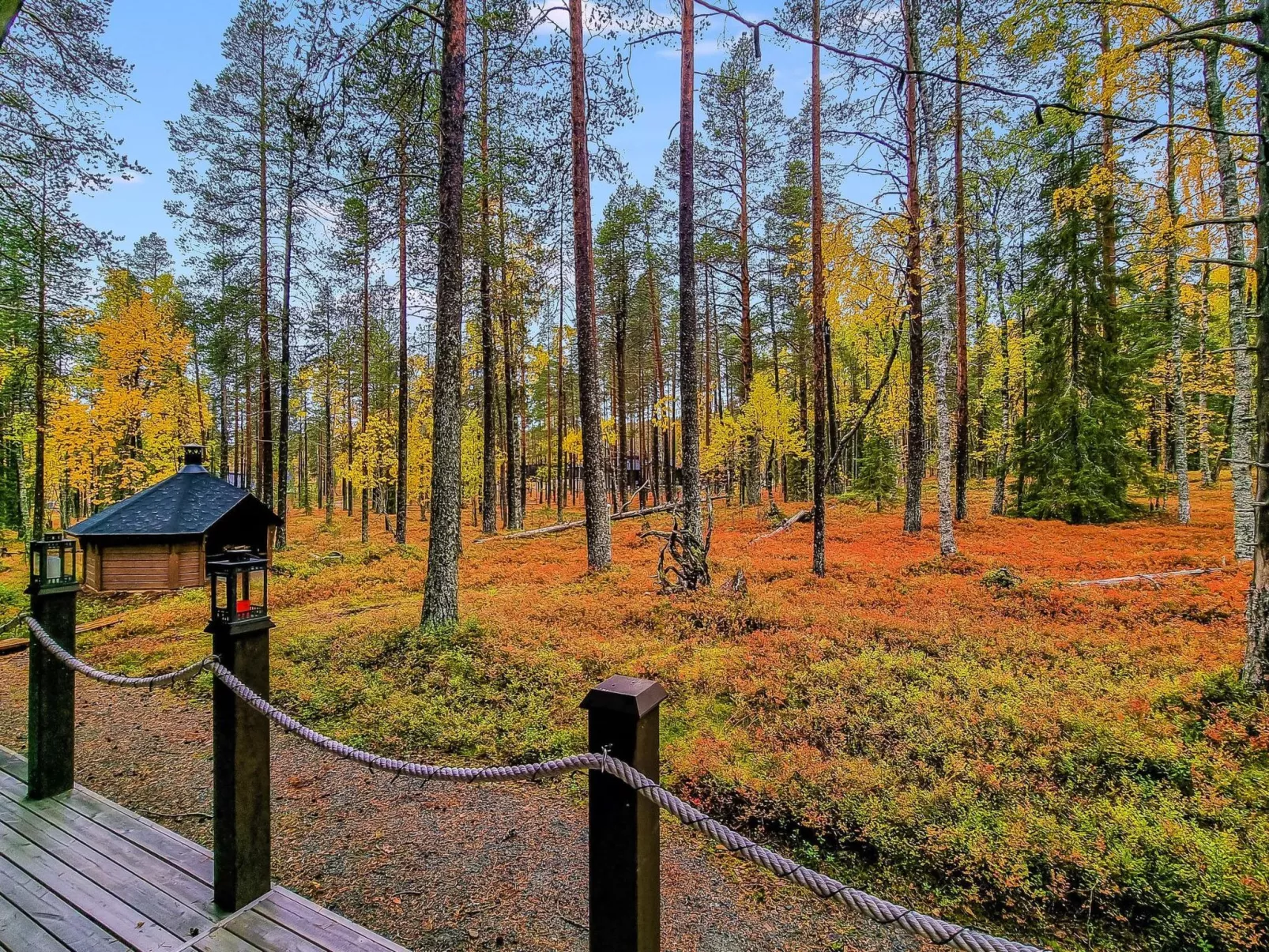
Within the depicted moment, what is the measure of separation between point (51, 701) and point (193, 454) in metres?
6.99

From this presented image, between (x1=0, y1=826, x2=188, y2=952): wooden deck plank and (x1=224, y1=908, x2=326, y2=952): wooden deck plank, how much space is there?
20 cm

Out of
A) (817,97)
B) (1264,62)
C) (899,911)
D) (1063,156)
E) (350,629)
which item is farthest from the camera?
(1063,156)

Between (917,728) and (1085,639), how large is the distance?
297 centimetres

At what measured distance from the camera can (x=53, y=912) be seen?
7.36 ft

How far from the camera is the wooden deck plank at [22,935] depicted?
2.06 m

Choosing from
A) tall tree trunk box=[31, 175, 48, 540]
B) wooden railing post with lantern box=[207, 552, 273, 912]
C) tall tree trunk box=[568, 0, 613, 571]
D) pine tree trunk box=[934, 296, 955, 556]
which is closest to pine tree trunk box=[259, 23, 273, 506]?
tall tree trunk box=[31, 175, 48, 540]

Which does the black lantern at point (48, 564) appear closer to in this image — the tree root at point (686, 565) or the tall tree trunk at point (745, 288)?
the tree root at point (686, 565)

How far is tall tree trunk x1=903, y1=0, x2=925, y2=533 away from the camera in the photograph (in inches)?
357

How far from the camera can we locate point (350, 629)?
269 inches

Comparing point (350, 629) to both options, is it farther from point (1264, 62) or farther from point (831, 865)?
point (1264, 62)

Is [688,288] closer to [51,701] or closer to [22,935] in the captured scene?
[51,701]

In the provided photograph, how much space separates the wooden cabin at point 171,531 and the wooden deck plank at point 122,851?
236 inches

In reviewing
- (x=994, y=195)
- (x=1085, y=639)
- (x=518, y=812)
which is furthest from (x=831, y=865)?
(x=994, y=195)

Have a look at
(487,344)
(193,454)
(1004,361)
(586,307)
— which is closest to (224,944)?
(193,454)
